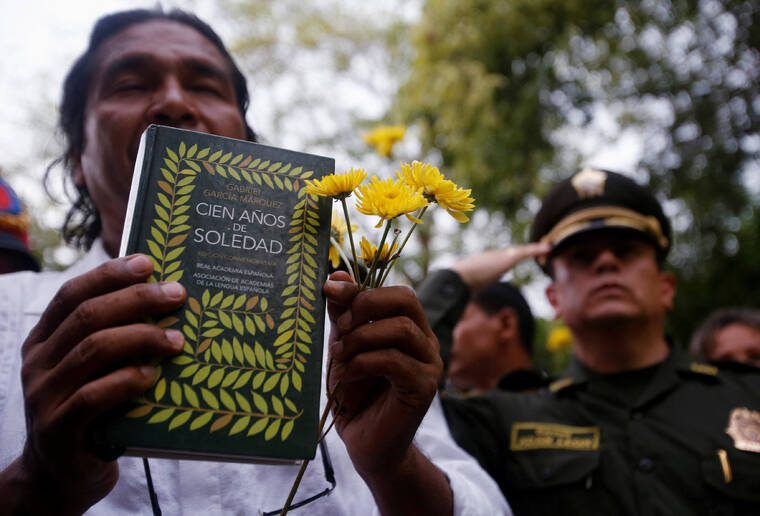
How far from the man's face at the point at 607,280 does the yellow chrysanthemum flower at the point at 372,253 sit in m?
1.97

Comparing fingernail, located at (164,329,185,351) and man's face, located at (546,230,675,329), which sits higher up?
man's face, located at (546,230,675,329)

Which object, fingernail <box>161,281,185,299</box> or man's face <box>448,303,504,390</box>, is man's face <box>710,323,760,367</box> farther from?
fingernail <box>161,281,185,299</box>

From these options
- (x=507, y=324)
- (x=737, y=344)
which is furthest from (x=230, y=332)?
(x=737, y=344)

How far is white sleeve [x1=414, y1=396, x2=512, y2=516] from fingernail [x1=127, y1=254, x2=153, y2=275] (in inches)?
Result: 40.0

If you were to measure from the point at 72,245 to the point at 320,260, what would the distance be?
71.5 inches

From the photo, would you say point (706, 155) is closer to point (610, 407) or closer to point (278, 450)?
point (610, 407)

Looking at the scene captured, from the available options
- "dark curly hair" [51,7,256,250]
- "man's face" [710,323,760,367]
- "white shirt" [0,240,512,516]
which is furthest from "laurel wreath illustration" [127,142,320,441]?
"man's face" [710,323,760,367]

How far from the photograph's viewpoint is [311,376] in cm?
115

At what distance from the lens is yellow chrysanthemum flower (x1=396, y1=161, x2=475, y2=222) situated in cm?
119

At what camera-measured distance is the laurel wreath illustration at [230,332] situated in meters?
1.06

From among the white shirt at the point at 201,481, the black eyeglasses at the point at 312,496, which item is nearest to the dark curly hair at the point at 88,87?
the white shirt at the point at 201,481

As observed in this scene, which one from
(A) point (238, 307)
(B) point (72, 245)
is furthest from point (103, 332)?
(B) point (72, 245)

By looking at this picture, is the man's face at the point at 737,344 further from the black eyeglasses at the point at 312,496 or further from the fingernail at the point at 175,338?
the fingernail at the point at 175,338

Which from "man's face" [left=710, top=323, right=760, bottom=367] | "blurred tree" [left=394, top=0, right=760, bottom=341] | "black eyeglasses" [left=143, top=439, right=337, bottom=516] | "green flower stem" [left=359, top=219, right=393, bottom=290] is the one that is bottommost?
"black eyeglasses" [left=143, top=439, right=337, bottom=516]
